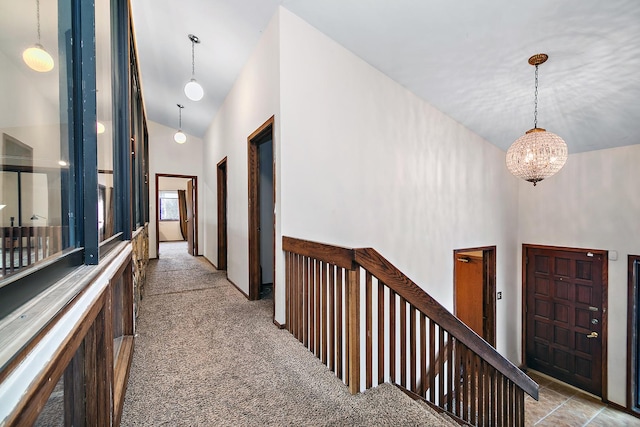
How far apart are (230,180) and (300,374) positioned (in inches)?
127

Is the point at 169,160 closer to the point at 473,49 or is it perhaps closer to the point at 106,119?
the point at 106,119

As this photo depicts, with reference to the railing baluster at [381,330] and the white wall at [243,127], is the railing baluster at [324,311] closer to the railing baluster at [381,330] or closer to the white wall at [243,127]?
the railing baluster at [381,330]

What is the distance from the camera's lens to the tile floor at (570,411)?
4.16 m

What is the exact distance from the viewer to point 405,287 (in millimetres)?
1807

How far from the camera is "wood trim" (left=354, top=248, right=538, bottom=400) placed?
5.67 feet

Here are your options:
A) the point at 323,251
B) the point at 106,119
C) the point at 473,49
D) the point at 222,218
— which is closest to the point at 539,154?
the point at 473,49

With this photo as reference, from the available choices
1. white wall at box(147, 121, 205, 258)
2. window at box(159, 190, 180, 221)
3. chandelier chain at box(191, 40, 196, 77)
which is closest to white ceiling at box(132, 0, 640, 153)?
chandelier chain at box(191, 40, 196, 77)

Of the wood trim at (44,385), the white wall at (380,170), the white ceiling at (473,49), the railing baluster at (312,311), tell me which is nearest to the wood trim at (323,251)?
the railing baluster at (312,311)

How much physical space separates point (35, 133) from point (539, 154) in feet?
12.5

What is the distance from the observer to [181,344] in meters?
2.34

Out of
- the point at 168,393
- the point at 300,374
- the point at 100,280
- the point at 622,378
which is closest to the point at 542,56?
the point at 300,374

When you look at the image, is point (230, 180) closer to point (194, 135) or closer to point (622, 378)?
point (194, 135)

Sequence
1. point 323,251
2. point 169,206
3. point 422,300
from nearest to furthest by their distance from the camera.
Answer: point 422,300 < point 323,251 < point 169,206

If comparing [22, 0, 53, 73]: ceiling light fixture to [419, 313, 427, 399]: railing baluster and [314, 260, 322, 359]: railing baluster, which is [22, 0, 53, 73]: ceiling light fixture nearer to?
[314, 260, 322, 359]: railing baluster
